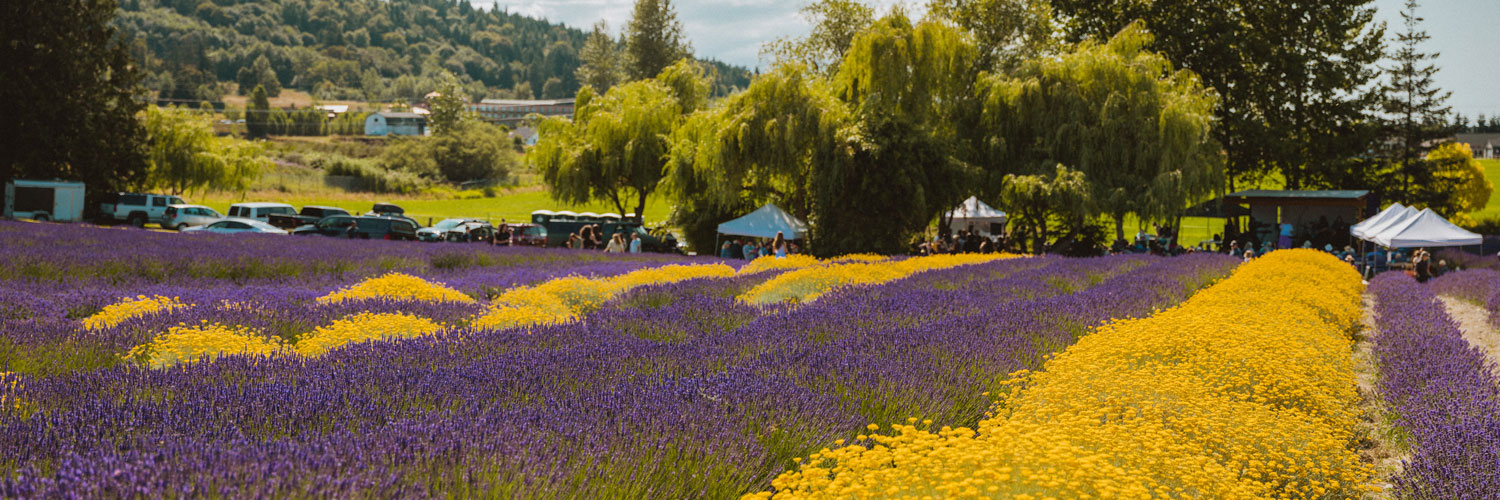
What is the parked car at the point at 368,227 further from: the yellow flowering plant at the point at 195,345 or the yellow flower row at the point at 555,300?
the yellow flowering plant at the point at 195,345

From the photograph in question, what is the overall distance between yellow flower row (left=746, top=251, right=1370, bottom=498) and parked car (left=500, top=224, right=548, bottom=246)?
93.1 feet

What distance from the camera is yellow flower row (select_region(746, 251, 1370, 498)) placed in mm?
3346

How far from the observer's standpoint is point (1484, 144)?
147 metres

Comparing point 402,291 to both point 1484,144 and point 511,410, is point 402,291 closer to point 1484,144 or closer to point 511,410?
point 511,410

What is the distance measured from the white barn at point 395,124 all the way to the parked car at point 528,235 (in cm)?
13853

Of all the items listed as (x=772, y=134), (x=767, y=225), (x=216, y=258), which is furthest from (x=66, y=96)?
(x=216, y=258)

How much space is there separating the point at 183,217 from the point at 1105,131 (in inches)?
1429

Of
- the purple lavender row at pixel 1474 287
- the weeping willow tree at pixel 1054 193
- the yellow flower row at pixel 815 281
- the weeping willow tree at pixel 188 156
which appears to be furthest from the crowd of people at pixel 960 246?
the weeping willow tree at pixel 188 156

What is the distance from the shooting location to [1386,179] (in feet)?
144

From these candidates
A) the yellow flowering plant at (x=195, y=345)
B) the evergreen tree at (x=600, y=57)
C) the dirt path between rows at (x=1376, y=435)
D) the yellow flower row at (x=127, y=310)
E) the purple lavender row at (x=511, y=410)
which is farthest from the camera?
the evergreen tree at (x=600, y=57)

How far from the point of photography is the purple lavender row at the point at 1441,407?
175 inches

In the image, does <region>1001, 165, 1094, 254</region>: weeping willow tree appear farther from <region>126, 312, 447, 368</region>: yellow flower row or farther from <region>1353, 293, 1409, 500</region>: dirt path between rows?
<region>126, 312, 447, 368</region>: yellow flower row

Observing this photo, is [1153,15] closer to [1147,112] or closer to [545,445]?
[1147,112]

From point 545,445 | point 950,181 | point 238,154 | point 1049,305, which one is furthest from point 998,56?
point 238,154
